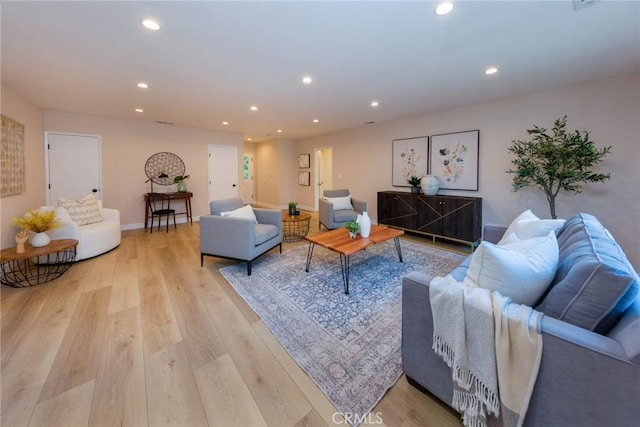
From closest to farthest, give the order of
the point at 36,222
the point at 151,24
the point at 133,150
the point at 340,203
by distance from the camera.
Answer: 1. the point at 151,24
2. the point at 36,222
3. the point at 340,203
4. the point at 133,150

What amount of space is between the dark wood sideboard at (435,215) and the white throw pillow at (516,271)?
2.89 meters

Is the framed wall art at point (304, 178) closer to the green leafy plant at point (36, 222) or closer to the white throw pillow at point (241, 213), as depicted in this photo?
the white throw pillow at point (241, 213)

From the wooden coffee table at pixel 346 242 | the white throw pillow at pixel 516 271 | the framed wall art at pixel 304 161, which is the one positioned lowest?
the wooden coffee table at pixel 346 242

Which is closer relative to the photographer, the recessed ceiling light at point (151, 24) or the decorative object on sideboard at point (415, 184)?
the recessed ceiling light at point (151, 24)

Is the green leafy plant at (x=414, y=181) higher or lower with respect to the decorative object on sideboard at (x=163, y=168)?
lower

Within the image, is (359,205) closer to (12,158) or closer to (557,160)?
(557,160)

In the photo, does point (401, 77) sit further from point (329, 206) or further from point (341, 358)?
point (341, 358)

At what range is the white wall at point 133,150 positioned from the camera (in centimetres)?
484

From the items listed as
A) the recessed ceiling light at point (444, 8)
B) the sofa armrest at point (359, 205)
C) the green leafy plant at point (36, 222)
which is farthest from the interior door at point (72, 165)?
the recessed ceiling light at point (444, 8)

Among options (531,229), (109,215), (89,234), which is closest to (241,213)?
(89,234)

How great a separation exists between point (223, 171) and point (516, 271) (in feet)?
21.8

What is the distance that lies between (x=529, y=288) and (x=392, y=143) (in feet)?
15.5

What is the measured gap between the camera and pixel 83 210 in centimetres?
378

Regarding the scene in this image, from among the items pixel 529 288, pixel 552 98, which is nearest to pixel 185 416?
pixel 529 288
